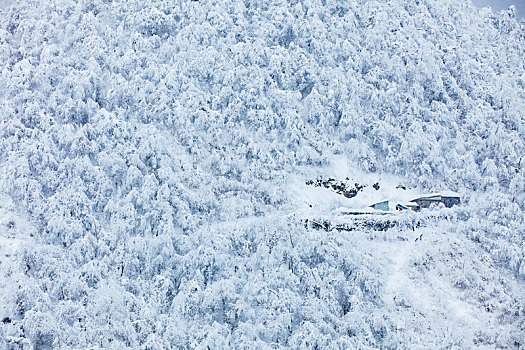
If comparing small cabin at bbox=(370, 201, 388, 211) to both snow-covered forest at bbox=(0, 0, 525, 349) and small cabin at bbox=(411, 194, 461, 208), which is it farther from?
snow-covered forest at bbox=(0, 0, 525, 349)

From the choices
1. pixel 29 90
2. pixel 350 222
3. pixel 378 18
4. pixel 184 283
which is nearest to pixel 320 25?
pixel 378 18

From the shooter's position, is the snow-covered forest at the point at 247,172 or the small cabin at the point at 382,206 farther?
the small cabin at the point at 382,206

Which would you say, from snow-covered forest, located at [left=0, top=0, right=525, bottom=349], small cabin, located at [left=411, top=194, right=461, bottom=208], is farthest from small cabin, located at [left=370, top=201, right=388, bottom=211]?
snow-covered forest, located at [left=0, top=0, right=525, bottom=349]

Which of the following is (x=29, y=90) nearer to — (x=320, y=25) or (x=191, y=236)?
(x=191, y=236)

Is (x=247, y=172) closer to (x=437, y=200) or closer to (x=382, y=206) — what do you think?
(x=382, y=206)

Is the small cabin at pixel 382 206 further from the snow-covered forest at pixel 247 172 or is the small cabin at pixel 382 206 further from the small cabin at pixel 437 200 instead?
the snow-covered forest at pixel 247 172

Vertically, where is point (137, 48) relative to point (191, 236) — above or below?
above

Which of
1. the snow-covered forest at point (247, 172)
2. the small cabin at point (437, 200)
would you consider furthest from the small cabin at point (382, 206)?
the snow-covered forest at point (247, 172)

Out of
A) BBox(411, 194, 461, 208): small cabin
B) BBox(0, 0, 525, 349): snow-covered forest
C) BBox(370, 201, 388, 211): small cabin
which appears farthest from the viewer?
BBox(411, 194, 461, 208): small cabin
